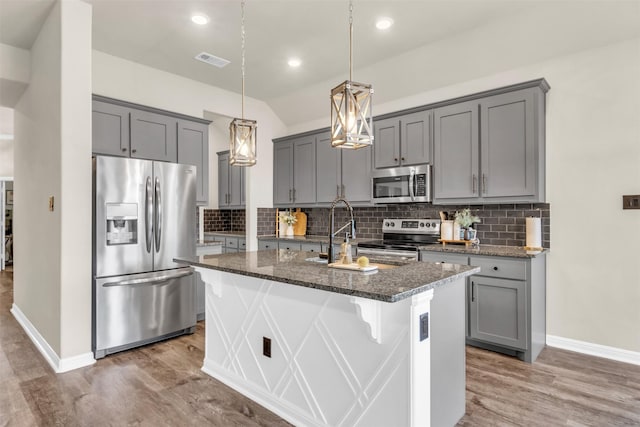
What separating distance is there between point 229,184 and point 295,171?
1546 mm

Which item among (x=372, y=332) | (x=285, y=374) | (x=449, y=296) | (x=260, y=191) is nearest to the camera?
(x=372, y=332)

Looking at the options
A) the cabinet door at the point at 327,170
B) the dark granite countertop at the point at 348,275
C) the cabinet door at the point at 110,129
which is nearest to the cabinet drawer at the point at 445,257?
the dark granite countertop at the point at 348,275

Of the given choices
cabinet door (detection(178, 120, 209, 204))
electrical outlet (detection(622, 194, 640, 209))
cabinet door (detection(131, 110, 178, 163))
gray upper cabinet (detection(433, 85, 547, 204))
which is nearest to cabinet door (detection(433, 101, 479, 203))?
gray upper cabinet (detection(433, 85, 547, 204))

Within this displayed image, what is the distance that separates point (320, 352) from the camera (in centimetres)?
206

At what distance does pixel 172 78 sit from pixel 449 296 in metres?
4.11

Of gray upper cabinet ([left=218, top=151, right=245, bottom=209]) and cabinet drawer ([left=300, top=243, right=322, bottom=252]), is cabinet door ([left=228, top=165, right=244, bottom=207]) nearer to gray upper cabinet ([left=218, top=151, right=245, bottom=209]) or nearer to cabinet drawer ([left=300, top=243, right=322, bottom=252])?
gray upper cabinet ([left=218, top=151, right=245, bottom=209])

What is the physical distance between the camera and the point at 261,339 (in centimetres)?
240

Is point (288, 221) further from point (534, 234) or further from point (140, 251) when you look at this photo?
point (534, 234)

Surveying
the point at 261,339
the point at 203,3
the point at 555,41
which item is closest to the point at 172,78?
the point at 203,3

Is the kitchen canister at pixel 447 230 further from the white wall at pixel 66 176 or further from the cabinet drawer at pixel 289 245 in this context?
the white wall at pixel 66 176

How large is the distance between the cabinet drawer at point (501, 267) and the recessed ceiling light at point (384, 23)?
2230mm

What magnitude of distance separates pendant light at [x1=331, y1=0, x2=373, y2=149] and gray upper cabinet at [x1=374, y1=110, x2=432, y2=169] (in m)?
2.18

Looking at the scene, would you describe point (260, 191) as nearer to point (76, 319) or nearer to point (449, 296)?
point (76, 319)

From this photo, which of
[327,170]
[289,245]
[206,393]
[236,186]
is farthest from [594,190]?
[236,186]
